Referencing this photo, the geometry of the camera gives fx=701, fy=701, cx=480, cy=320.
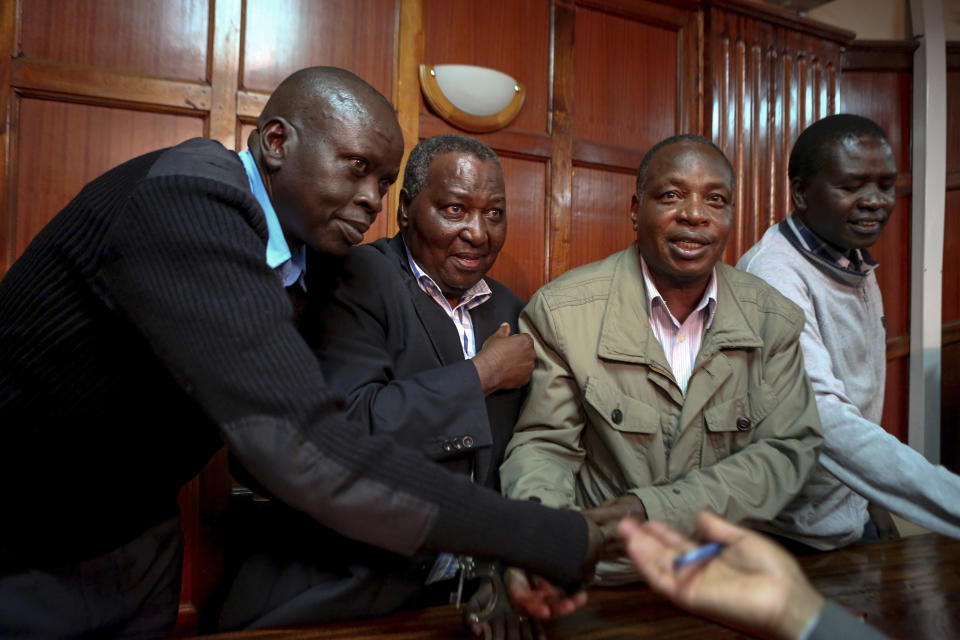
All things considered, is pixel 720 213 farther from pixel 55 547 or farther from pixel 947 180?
pixel 947 180

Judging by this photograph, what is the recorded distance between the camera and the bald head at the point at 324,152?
1.24m

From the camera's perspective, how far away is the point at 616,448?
58.3 inches

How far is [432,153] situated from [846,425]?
1.23 metres

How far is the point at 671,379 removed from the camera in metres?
1.53

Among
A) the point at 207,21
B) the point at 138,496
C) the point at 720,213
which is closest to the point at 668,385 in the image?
the point at 720,213

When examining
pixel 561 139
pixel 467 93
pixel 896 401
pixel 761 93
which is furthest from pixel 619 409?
pixel 896 401

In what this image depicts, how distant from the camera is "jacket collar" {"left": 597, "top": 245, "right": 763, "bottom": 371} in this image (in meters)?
1.53

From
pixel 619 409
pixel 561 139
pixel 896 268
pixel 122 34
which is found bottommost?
pixel 619 409

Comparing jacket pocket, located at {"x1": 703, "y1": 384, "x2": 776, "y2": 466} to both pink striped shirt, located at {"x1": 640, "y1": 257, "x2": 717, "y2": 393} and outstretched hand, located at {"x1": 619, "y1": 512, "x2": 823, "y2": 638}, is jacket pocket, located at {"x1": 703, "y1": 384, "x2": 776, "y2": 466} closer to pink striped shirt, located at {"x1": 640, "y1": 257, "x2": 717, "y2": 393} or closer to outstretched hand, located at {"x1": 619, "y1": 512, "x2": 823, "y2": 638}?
pink striped shirt, located at {"x1": 640, "y1": 257, "x2": 717, "y2": 393}

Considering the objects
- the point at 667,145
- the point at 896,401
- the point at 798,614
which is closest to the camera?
the point at 798,614

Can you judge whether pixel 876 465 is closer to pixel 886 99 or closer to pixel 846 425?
pixel 846 425

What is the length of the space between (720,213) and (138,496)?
136 centimetres

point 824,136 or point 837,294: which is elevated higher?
point 824,136

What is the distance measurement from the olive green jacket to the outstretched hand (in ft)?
2.15
